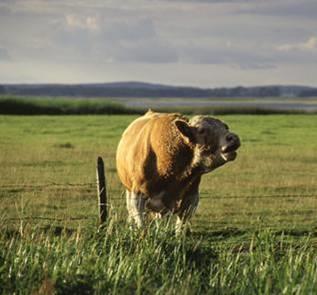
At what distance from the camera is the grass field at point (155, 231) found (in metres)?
9.48

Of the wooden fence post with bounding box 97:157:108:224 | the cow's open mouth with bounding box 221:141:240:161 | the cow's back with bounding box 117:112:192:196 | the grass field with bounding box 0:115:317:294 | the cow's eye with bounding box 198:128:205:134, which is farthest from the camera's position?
the wooden fence post with bounding box 97:157:108:224

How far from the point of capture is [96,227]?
1146cm

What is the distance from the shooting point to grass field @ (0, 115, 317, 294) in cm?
948

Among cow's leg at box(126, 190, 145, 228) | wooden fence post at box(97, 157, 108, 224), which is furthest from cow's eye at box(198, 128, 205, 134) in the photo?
wooden fence post at box(97, 157, 108, 224)

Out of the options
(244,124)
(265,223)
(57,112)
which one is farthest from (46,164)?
(57,112)

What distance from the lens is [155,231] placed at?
11.2 m

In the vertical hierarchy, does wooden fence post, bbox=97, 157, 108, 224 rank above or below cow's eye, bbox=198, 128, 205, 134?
below

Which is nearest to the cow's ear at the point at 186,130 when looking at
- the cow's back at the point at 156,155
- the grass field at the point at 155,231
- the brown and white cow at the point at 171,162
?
the brown and white cow at the point at 171,162

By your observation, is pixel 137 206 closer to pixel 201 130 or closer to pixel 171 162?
pixel 171 162

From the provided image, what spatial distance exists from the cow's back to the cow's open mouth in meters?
0.76

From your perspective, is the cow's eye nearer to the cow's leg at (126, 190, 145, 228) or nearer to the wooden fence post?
the cow's leg at (126, 190, 145, 228)

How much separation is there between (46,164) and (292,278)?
61.9 feet

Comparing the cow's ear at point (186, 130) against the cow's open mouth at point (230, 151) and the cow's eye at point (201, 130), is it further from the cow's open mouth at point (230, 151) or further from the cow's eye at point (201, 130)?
the cow's open mouth at point (230, 151)

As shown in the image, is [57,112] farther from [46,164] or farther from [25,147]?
[46,164]
